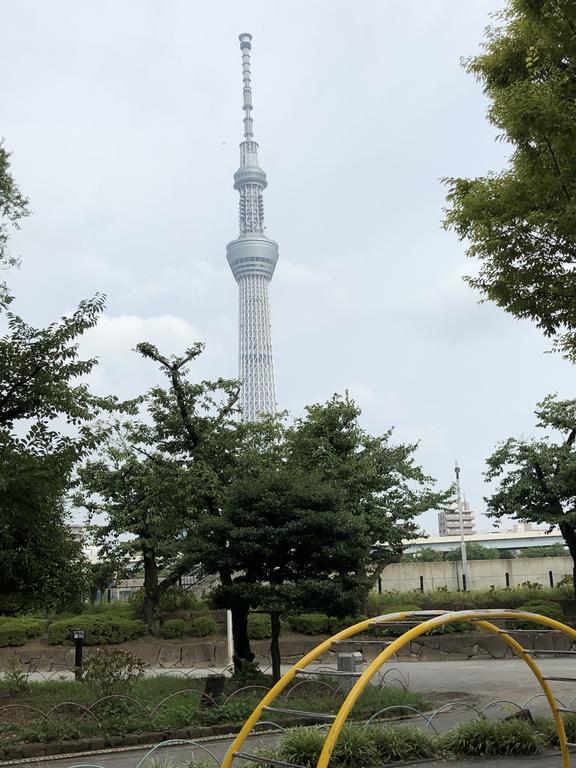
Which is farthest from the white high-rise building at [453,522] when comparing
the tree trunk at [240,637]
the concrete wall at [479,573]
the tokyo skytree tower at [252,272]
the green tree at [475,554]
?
the tree trunk at [240,637]

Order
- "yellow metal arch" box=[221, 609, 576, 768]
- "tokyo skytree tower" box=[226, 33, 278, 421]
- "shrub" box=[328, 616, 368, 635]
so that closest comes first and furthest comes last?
"yellow metal arch" box=[221, 609, 576, 768] < "shrub" box=[328, 616, 368, 635] < "tokyo skytree tower" box=[226, 33, 278, 421]

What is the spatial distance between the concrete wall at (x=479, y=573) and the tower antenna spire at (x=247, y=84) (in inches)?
6101

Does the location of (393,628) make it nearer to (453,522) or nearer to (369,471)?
(369,471)

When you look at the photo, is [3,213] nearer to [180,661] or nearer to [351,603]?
[351,603]

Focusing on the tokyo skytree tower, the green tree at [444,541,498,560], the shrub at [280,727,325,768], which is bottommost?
the shrub at [280,727,325,768]

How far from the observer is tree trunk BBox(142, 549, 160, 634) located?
85.7 feet

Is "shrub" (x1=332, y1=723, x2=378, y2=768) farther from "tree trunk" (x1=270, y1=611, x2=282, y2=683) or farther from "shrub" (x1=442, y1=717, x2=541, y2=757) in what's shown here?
"tree trunk" (x1=270, y1=611, x2=282, y2=683)

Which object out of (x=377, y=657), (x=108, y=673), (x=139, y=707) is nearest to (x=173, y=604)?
(x=108, y=673)

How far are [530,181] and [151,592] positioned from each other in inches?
787

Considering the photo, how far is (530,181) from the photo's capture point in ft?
35.0

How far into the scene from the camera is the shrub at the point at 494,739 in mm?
9711

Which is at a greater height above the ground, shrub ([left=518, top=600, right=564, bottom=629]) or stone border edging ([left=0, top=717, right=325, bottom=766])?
shrub ([left=518, top=600, right=564, bottom=629])

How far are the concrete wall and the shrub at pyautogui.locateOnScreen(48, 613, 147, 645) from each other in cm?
1324

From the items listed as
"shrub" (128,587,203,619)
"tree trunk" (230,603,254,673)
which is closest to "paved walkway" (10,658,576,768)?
"tree trunk" (230,603,254,673)
